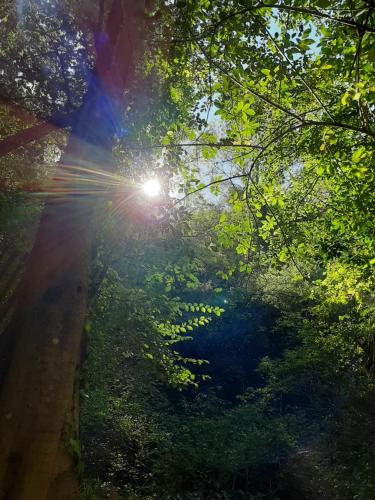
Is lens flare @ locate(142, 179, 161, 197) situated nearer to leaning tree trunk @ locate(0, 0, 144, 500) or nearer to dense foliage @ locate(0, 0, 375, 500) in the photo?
dense foliage @ locate(0, 0, 375, 500)

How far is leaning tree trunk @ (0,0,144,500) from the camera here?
218 centimetres

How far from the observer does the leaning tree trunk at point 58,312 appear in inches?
85.8

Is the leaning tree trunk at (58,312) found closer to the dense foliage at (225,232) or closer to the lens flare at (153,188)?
the dense foliage at (225,232)

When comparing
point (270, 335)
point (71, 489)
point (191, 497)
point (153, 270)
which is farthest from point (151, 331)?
point (270, 335)

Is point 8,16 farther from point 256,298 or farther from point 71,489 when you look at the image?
point 256,298

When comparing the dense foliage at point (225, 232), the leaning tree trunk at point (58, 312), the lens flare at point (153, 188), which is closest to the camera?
the leaning tree trunk at point (58, 312)

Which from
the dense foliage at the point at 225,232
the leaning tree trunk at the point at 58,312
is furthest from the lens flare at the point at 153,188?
the leaning tree trunk at the point at 58,312

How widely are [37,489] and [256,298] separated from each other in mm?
12881

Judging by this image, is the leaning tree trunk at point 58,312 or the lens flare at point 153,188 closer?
the leaning tree trunk at point 58,312

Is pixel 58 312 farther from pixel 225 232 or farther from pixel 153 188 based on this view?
pixel 153 188

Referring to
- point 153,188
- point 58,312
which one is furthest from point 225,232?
point 58,312

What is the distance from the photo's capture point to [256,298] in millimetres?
14500

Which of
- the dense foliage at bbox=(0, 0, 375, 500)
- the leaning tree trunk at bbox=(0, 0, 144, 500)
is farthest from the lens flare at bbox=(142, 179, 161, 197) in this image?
the leaning tree trunk at bbox=(0, 0, 144, 500)

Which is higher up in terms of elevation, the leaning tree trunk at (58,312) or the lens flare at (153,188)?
the lens flare at (153,188)
